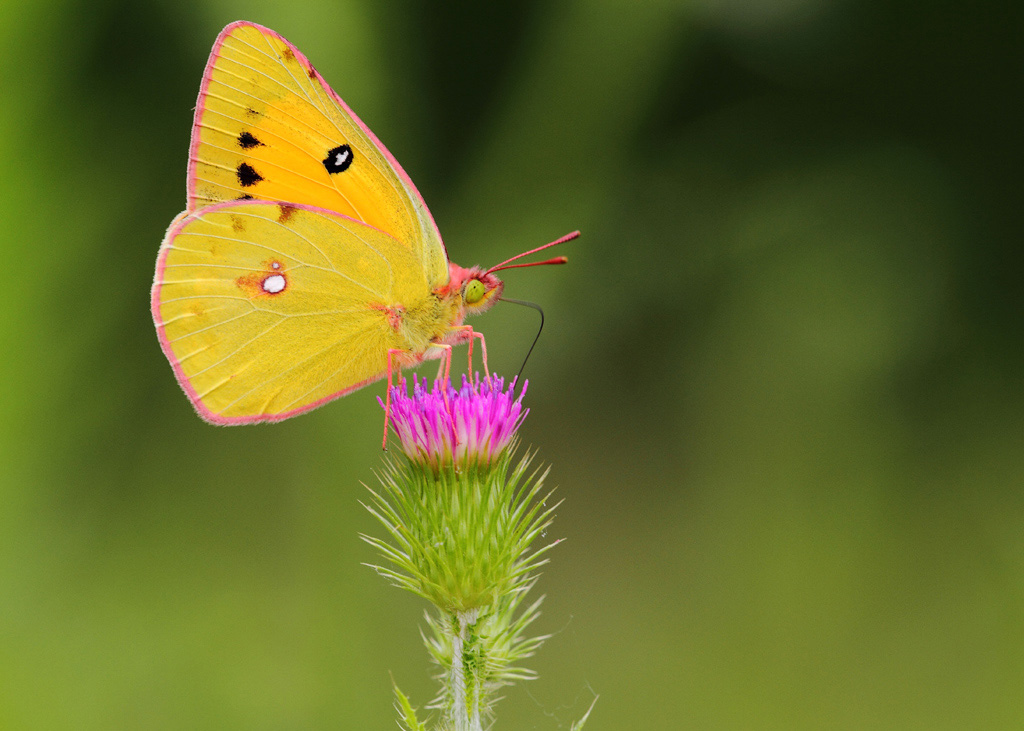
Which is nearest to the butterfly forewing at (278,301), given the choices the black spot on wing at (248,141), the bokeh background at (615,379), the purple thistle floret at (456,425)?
the black spot on wing at (248,141)

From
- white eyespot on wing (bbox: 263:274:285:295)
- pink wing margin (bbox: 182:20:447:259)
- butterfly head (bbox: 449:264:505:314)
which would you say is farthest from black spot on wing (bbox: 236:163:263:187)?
butterfly head (bbox: 449:264:505:314)

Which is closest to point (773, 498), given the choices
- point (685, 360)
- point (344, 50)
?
point (685, 360)

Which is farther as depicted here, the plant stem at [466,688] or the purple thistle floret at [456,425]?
the purple thistle floret at [456,425]

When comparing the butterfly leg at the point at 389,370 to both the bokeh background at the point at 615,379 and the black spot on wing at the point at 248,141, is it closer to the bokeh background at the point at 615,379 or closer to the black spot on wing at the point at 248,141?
the black spot on wing at the point at 248,141

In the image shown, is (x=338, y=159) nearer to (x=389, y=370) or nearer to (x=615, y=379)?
(x=389, y=370)

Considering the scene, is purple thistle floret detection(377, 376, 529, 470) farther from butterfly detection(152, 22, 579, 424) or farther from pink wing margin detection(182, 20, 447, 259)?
pink wing margin detection(182, 20, 447, 259)

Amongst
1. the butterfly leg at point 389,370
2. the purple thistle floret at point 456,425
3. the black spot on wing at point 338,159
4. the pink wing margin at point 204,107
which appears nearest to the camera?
the purple thistle floret at point 456,425
